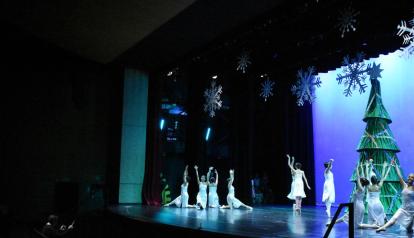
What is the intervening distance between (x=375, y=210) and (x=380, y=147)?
2.93 m

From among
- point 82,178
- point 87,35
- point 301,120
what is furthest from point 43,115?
point 301,120

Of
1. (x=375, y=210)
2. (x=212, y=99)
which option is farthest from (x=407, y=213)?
(x=212, y=99)

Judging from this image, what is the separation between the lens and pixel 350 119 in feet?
42.3

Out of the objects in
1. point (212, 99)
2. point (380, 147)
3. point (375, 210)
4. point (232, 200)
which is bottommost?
point (232, 200)

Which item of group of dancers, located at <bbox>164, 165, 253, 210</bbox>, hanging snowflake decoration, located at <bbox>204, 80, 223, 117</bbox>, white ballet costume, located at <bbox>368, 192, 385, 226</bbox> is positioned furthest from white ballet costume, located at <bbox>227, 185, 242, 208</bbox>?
white ballet costume, located at <bbox>368, 192, 385, 226</bbox>

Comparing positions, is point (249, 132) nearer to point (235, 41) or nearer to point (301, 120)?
point (301, 120)

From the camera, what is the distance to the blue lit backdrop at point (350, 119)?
11.2 m

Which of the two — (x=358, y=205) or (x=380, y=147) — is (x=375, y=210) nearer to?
(x=358, y=205)

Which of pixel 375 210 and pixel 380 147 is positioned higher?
pixel 380 147

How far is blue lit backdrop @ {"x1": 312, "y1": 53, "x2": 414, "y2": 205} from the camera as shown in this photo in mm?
11211

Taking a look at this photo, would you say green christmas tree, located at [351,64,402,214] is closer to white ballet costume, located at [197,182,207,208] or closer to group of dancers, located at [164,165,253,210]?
group of dancers, located at [164,165,253,210]

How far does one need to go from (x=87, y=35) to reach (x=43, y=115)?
2.93 m

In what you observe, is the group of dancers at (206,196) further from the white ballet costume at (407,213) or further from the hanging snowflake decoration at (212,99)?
the white ballet costume at (407,213)

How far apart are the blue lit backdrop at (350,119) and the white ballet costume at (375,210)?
162 inches
